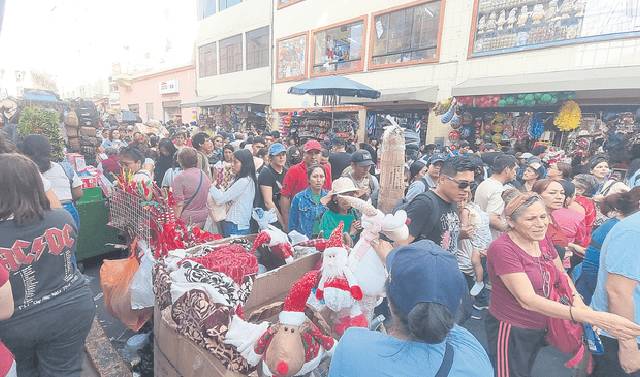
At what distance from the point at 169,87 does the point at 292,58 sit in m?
14.6

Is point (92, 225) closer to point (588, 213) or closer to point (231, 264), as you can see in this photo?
point (231, 264)

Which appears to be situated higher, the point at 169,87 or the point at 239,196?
the point at 169,87

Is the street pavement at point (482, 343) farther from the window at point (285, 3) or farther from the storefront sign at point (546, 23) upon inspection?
the window at point (285, 3)

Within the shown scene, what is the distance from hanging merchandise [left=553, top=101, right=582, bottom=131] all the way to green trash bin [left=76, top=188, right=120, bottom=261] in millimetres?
9152

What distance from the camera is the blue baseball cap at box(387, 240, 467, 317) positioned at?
3.53 feet

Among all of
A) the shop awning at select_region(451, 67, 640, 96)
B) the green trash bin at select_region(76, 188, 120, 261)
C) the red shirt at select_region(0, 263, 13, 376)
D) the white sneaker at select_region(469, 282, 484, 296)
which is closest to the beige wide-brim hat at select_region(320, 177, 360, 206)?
the white sneaker at select_region(469, 282, 484, 296)

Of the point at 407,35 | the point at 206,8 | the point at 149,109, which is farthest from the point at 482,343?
the point at 149,109

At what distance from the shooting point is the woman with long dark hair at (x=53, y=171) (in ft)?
10.2

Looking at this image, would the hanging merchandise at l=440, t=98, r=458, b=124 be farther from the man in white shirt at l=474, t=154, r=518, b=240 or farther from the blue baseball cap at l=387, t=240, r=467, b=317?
the blue baseball cap at l=387, t=240, r=467, b=317

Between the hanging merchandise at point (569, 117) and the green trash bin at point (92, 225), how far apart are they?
9152 millimetres

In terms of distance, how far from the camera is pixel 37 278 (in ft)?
5.93

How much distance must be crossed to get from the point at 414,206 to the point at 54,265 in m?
2.26

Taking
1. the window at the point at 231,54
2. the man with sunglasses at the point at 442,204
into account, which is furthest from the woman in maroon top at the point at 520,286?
the window at the point at 231,54

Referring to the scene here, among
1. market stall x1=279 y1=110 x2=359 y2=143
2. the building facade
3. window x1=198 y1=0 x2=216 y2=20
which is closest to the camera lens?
the building facade
